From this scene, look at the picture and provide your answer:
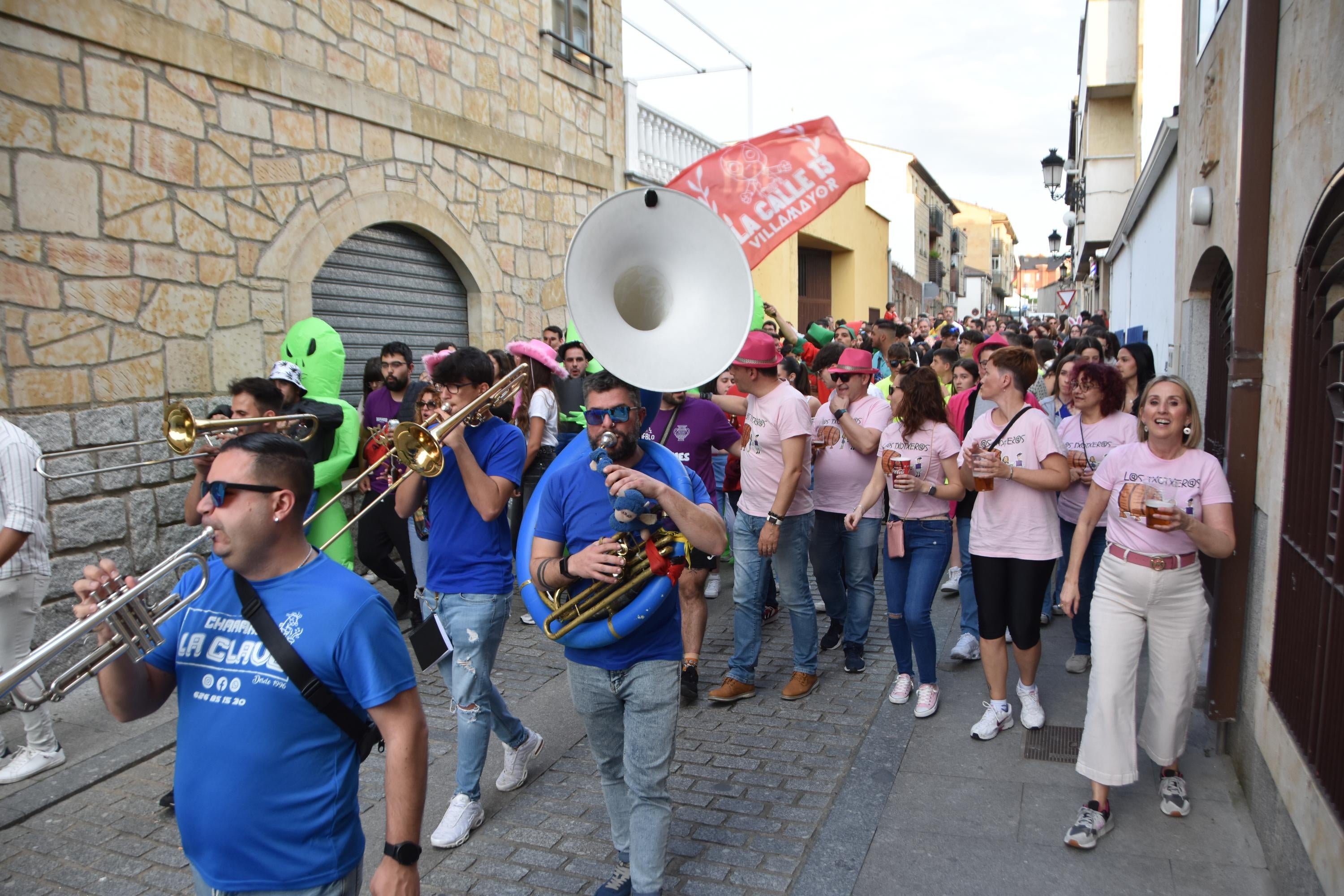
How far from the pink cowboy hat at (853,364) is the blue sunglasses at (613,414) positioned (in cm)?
273

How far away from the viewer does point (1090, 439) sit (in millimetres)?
5266

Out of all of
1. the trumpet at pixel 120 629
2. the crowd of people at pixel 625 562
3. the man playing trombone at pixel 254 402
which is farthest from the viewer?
the man playing trombone at pixel 254 402

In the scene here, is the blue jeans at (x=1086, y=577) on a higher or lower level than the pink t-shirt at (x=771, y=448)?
lower

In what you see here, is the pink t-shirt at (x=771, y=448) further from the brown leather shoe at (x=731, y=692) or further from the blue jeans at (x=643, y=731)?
the blue jeans at (x=643, y=731)

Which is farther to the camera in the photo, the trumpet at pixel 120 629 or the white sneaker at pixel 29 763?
the white sneaker at pixel 29 763

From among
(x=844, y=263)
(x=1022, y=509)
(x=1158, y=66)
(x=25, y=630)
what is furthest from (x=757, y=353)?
(x=844, y=263)

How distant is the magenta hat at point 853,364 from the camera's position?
221 inches

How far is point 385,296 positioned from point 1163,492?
22.3ft

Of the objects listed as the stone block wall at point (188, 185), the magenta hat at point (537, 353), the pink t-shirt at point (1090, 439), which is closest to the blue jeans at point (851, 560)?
the pink t-shirt at point (1090, 439)

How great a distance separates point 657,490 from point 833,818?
1.83m

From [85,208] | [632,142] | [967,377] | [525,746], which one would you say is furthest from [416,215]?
[525,746]

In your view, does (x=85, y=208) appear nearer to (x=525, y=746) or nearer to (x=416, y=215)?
(x=416, y=215)

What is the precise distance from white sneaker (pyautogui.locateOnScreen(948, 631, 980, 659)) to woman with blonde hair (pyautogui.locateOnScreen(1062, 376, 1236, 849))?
1808 millimetres

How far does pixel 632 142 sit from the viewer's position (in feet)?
39.0
